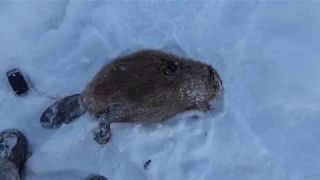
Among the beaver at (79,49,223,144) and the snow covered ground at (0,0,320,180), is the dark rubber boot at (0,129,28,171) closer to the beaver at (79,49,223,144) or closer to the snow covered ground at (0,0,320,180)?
the snow covered ground at (0,0,320,180)

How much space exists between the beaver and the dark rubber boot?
684mm

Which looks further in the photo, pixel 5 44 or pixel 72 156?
pixel 5 44

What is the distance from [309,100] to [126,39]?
1.93 meters

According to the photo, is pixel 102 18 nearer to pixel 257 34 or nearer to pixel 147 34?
pixel 147 34

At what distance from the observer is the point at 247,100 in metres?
4.86

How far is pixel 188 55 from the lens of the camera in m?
4.95

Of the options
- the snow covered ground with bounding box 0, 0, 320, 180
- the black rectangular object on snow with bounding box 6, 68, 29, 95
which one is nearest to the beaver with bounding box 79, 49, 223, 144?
the snow covered ground with bounding box 0, 0, 320, 180

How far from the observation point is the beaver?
418 centimetres

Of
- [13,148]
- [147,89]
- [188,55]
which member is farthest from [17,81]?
[188,55]

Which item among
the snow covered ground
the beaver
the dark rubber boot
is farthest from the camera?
the snow covered ground

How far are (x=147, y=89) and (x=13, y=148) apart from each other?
1.40 m

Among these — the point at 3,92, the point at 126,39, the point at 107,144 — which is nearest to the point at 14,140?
the point at 3,92

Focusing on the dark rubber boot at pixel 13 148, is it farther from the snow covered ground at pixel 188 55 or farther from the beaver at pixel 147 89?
the beaver at pixel 147 89

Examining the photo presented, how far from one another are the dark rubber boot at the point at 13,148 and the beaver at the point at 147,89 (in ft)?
2.24
